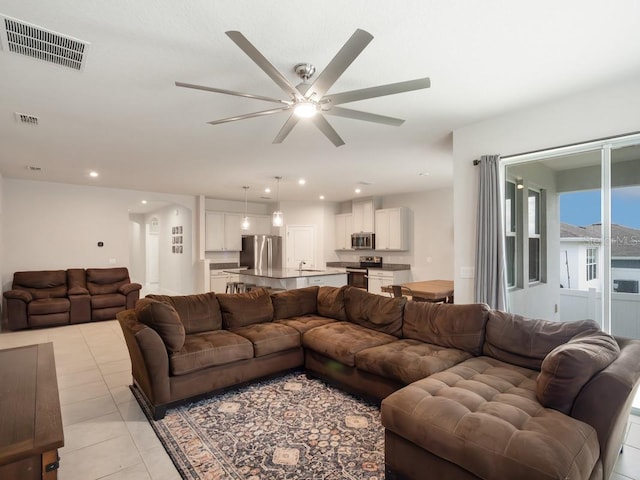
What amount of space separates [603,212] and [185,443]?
13.0 ft

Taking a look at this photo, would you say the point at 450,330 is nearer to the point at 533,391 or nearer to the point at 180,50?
the point at 533,391

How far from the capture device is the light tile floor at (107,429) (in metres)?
2.08

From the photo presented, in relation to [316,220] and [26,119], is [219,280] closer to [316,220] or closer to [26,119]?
[316,220]

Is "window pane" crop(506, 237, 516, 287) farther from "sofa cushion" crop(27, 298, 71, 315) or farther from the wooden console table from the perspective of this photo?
"sofa cushion" crop(27, 298, 71, 315)

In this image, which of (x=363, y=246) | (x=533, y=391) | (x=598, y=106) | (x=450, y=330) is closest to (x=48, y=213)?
(x=363, y=246)

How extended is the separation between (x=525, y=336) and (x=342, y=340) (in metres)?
1.53

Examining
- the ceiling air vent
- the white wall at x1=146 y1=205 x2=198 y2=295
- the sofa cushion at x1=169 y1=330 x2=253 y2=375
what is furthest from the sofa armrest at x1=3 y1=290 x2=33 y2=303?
the ceiling air vent

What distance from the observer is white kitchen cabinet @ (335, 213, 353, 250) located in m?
9.44

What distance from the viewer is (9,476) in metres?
1.38

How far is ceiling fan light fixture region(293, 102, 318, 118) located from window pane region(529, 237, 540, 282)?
2.90 meters

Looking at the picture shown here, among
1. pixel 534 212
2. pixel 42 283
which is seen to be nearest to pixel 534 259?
pixel 534 212

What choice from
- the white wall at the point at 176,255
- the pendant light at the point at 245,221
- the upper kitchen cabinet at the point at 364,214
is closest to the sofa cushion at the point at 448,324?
the pendant light at the point at 245,221

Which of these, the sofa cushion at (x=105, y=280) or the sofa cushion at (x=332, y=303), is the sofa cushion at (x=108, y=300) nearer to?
the sofa cushion at (x=105, y=280)

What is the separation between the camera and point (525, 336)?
252 cm
